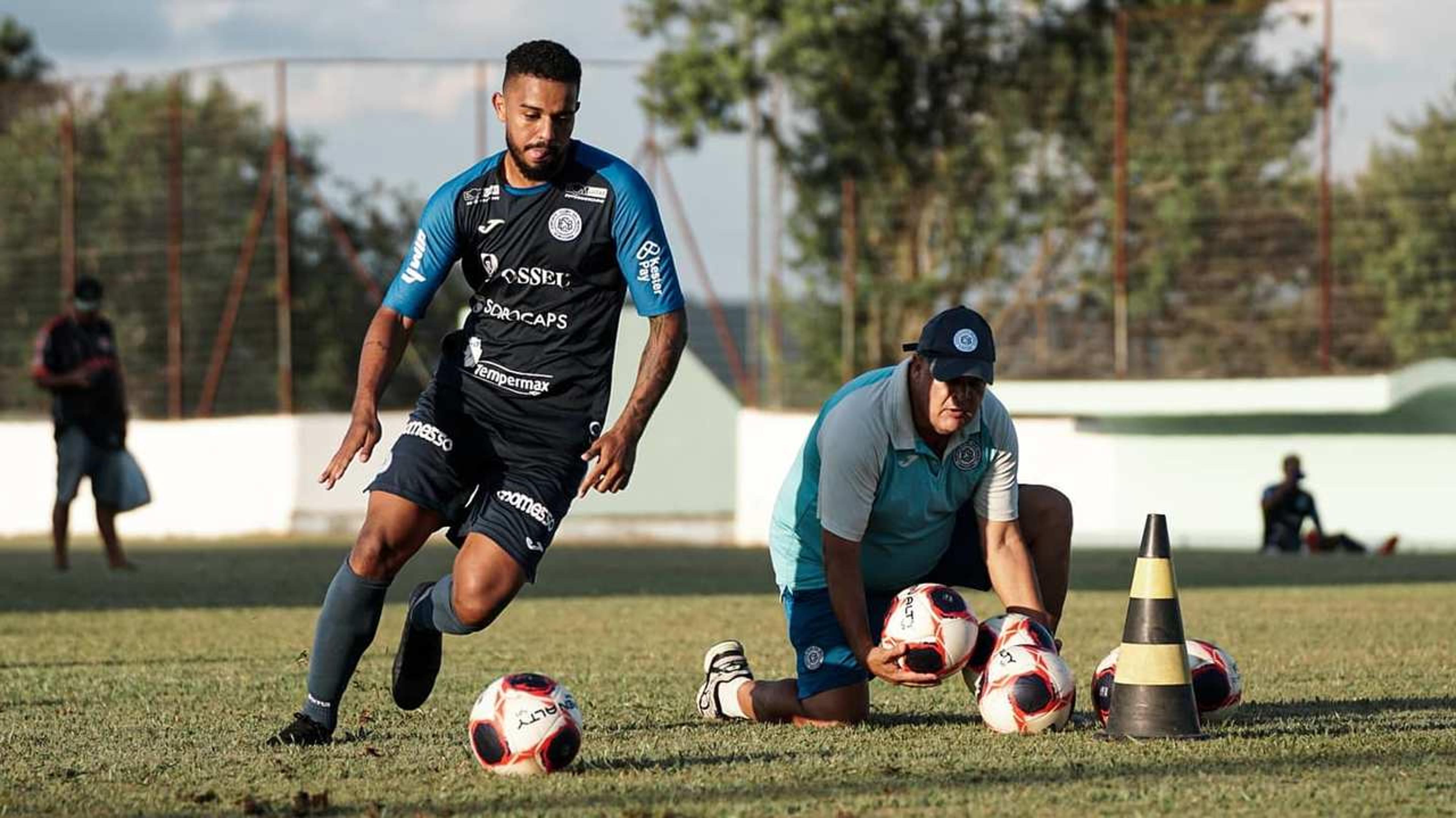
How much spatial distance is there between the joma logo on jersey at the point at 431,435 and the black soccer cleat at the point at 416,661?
1.68 ft

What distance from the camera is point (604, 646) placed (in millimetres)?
10695

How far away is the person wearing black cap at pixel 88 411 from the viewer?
1748 cm

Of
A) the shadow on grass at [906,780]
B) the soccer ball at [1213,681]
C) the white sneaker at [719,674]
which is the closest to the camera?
A: the shadow on grass at [906,780]

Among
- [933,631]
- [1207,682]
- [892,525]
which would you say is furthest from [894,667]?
[1207,682]

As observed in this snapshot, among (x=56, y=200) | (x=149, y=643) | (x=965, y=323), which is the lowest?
(x=149, y=643)

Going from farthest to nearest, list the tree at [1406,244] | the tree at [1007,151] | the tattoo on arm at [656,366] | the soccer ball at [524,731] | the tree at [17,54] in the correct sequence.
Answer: the tree at [17,54] → the tree at [1007,151] → the tree at [1406,244] → the tattoo on arm at [656,366] → the soccer ball at [524,731]

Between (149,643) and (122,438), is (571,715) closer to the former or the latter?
(149,643)

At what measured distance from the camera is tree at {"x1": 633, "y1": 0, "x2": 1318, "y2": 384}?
25922mm

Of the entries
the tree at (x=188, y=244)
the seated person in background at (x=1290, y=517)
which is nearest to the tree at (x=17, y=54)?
the tree at (x=188, y=244)

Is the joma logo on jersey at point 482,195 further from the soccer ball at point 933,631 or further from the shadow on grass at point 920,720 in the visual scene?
the shadow on grass at point 920,720

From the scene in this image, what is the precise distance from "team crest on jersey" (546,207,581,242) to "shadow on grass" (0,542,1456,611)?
768 cm

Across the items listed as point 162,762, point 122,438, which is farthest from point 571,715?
point 122,438

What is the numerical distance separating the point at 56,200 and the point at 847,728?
26.9 m

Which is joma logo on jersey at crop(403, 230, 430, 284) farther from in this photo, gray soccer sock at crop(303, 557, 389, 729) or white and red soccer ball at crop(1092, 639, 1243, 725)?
white and red soccer ball at crop(1092, 639, 1243, 725)
